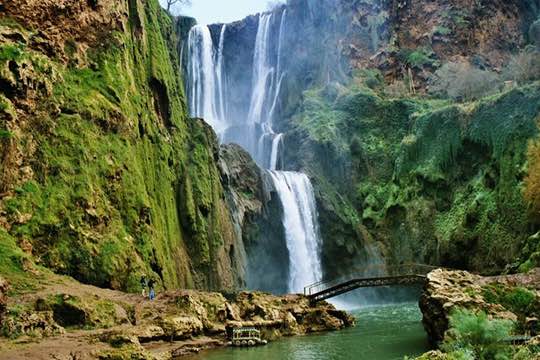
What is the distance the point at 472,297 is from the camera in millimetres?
23062

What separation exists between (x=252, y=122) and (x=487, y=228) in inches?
1380

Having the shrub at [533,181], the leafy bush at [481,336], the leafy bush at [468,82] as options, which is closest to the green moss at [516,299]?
the leafy bush at [481,336]

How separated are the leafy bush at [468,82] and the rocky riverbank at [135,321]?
36043 mm

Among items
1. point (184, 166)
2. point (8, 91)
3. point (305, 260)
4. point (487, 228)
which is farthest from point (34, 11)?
point (487, 228)

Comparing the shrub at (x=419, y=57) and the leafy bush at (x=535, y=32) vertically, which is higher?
the shrub at (x=419, y=57)

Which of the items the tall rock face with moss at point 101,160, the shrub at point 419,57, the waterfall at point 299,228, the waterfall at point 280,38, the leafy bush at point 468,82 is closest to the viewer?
the tall rock face with moss at point 101,160

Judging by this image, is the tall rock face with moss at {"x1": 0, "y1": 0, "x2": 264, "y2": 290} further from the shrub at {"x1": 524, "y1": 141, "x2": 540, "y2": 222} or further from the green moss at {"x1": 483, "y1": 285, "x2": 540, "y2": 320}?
the shrub at {"x1": 524, "y1": 141, "x2": 540, "y2": 222}

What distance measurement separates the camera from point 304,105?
68625 mm

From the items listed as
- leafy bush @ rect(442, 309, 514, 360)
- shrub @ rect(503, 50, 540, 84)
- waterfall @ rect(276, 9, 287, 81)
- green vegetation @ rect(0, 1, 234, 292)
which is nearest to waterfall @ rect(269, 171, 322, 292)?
green vegetation @ rect(0, 1, 234, 292)

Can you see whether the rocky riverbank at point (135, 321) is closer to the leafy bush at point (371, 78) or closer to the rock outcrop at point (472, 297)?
the rock outcrop at point (472, 297)

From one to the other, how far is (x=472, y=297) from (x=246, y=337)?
438 inches

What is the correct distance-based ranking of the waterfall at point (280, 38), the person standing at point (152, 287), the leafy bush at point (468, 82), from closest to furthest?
1. the person standing at point (152, 287)
2. the leafy bush at point (468, 82)
3. the waterfall at point (280, 38)

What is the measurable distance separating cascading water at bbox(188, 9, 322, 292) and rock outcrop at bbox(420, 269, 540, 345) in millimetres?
24580

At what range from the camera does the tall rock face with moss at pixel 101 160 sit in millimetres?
28641
